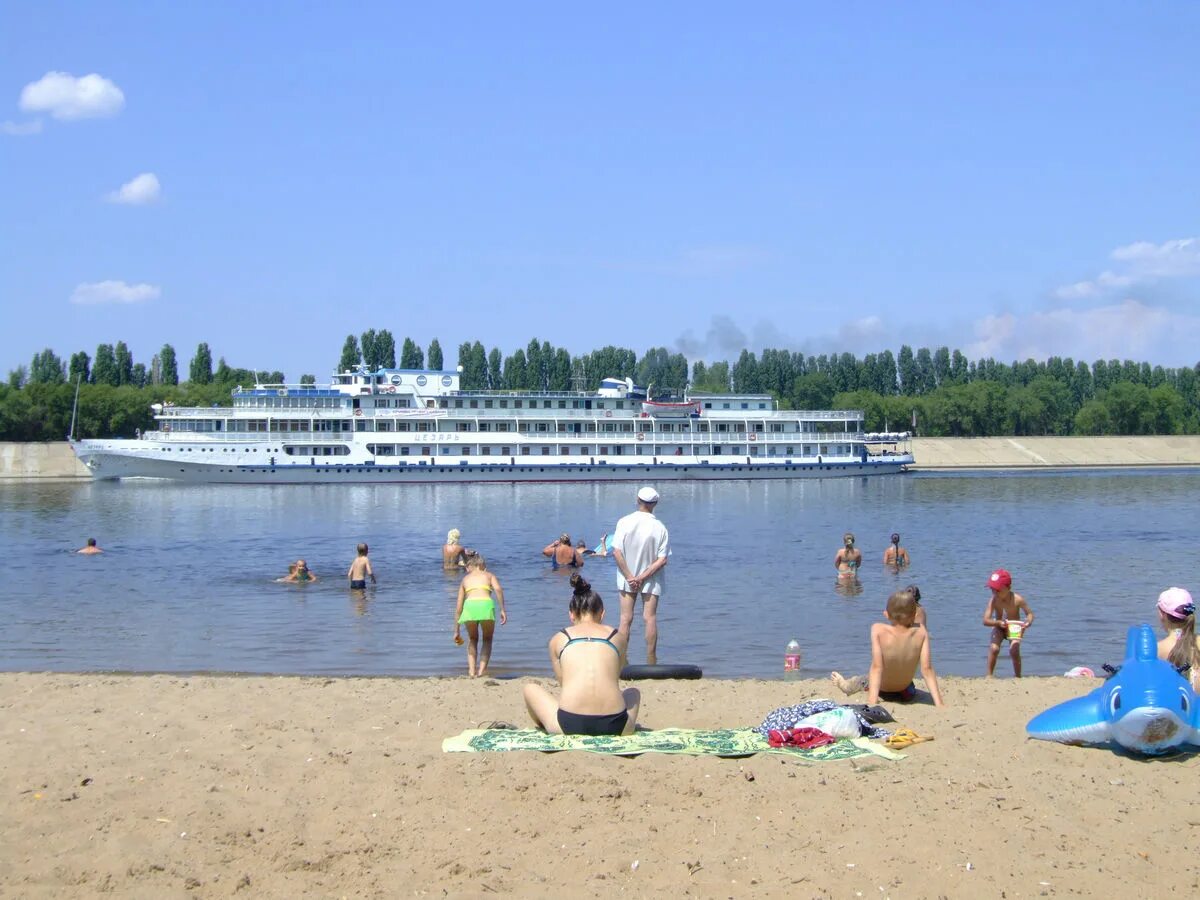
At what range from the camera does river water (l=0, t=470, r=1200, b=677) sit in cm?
1409

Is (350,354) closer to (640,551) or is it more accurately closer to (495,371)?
(495,371)

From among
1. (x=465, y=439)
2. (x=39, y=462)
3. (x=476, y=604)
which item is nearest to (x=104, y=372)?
(x=39, y=462)

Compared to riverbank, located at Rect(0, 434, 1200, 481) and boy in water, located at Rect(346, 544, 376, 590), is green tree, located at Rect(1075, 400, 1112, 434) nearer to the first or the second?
riverbank, located at Rect(0, 434, 1200, 481)

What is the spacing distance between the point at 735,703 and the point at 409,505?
39.3 meters

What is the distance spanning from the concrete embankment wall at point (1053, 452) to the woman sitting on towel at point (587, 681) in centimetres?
8383

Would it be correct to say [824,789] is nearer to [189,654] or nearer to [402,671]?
[402,671]

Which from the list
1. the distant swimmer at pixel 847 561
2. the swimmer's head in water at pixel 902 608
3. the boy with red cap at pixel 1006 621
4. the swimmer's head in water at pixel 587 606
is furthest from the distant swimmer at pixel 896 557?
the swimmer's head in water at pixel 587 606

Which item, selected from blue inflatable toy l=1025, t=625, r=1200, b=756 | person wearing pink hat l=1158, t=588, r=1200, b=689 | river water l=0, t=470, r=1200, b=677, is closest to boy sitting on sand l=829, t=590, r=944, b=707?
blue inflatable toy l=1025, t=625, r=1200, b=756

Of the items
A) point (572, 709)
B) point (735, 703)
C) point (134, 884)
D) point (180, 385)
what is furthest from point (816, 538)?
point (180, 385)

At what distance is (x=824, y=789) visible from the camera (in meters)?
6.39

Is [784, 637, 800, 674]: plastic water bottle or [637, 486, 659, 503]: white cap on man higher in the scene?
[637, 486, 659, 503]: white cap on man

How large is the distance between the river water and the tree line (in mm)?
34262

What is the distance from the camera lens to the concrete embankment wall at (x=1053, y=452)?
8994 cm

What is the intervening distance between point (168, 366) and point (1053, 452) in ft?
245
